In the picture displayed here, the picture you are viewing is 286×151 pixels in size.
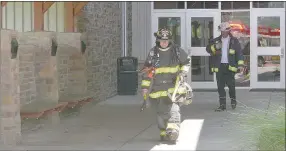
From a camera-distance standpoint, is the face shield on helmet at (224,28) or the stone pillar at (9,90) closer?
the stone pillar at (9,90)

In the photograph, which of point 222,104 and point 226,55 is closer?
point 226,55

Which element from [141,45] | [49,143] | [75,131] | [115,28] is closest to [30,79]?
[75,131]

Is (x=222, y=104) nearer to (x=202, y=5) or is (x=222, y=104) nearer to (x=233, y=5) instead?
(x=233, y=5)

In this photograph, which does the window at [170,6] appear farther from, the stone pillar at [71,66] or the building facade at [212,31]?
the stone pillar at [71,66]

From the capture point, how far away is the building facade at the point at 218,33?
19.1 m

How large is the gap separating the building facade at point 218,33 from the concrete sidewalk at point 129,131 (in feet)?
12.8

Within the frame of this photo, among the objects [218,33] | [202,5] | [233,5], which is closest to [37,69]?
[218,33]

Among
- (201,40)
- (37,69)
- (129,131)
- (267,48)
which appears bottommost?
(129,131)

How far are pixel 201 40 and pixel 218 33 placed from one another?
568mm

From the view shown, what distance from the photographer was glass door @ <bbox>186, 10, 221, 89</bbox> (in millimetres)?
19406

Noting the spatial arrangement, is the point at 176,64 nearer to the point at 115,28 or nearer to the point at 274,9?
the point at 115,28

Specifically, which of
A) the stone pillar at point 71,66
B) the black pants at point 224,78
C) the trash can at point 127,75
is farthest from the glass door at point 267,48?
the stone pillar at point 71,66

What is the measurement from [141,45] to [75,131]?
8234 mm

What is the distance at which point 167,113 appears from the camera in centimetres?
968
